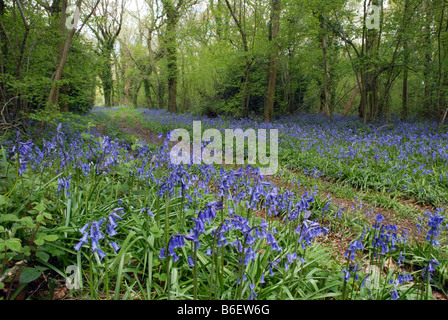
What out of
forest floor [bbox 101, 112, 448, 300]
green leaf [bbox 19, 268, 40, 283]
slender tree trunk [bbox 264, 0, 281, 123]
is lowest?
forest floor [bbox 101, 112, 448, 300]

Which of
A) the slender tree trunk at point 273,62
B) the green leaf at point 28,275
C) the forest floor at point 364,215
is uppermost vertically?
the slender tree trunk at point 273,62

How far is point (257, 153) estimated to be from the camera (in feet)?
23.7

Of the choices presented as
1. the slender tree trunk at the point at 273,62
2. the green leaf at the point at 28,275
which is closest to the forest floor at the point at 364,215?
the green leaf at the point at 28,275

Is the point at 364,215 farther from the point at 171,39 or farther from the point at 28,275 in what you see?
the point at 171,39

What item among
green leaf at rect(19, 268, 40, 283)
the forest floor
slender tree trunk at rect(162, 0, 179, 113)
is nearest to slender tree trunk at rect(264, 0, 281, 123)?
slender tree trunk at rect(162, 0, 179, 113)

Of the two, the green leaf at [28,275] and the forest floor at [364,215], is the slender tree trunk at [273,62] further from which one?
the green leaf at [28,275]

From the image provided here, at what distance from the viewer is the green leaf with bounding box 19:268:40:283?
60.4 inches

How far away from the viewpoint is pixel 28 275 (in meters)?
1.57

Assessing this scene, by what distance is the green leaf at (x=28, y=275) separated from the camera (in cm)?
154

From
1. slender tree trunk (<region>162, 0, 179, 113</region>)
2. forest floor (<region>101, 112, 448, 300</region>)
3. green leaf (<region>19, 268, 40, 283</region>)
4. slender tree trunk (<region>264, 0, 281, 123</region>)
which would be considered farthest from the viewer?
slender tree trunk (<region>162, 0, 179, 113</region>)

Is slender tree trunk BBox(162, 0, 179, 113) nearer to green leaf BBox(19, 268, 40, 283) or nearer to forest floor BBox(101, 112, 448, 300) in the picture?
forest floor BBox(101, 112, 448, 300)

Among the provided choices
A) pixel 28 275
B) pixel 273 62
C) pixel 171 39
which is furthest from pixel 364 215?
pixel 171 39
